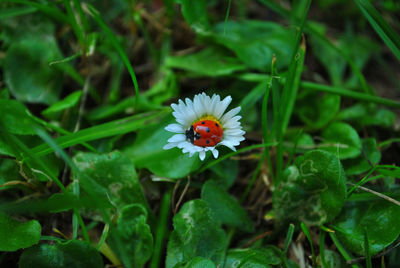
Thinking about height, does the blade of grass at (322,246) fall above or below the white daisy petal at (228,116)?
below

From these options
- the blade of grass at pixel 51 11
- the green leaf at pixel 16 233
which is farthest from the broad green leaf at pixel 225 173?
the blade of grass at pixel 51 11

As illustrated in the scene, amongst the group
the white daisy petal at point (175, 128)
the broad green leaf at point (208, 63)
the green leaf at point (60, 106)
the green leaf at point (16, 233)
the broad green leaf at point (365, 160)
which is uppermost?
the broad green leaf at point (208, 63)

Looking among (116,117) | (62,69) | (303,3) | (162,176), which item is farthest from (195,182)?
(303,3)

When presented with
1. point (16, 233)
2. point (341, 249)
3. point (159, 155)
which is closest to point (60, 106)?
point (159, 155)

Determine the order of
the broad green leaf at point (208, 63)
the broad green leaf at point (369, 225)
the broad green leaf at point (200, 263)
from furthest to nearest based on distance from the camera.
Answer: the broad green leaf at point (208, 63), the broad green leaf at point (369, 225), the broad green leaf at point (200, 263)

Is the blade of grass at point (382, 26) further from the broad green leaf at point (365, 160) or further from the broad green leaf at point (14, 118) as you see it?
the broad green leaf at point (14, 118)

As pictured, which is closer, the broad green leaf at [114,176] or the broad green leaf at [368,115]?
the broad green leaf at [114,176]

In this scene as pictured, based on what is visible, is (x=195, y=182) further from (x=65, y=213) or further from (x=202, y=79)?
(x=202, y=79)
